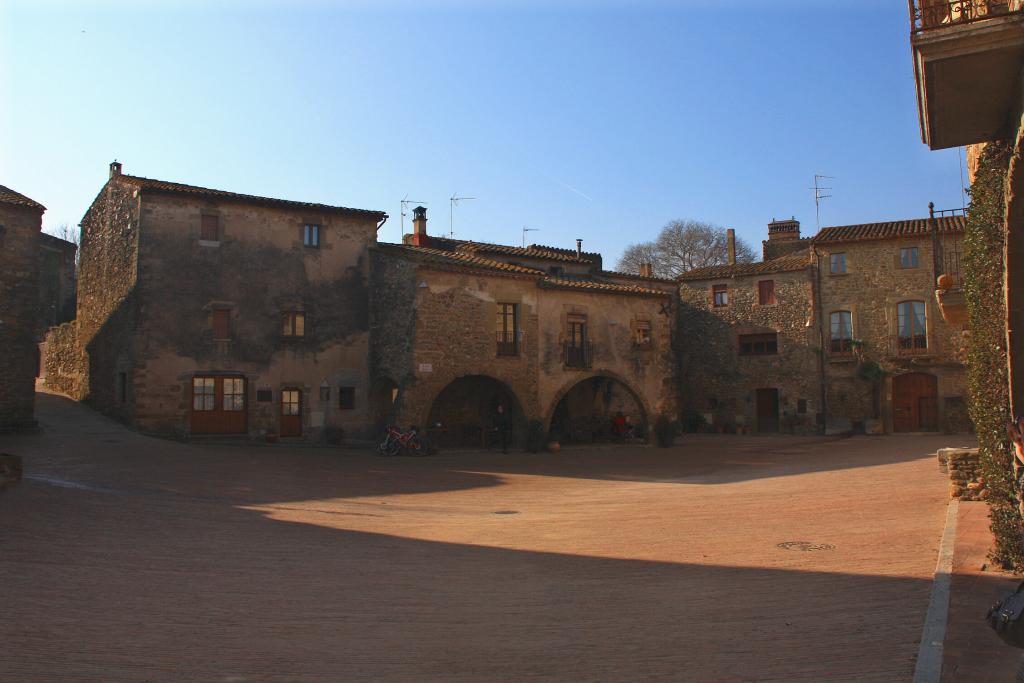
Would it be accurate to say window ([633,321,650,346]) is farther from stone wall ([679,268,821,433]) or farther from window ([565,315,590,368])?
stone wall ([679,268,821,433])

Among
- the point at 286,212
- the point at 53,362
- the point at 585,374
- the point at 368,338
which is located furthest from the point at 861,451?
the point at 53,362

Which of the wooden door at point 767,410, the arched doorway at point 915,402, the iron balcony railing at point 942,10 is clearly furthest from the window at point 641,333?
the iron balcony railing at point 942,10

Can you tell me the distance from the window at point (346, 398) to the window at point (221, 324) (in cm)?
416

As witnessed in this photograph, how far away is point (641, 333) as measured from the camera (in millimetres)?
29781

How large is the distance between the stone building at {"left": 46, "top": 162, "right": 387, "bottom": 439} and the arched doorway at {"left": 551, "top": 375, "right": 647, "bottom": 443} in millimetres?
8401

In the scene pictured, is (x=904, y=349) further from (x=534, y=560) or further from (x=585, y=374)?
(x=534, y=560)

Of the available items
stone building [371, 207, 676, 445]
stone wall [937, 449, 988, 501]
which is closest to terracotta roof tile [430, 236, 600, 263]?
stone building [371, 207, 676, 445]

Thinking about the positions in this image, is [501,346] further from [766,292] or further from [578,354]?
[766,292]

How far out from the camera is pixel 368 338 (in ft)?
90.8

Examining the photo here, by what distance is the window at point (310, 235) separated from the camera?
2698 cm

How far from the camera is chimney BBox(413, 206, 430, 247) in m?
34.4

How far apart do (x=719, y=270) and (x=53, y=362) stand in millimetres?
31142

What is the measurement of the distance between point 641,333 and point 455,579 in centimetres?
2270

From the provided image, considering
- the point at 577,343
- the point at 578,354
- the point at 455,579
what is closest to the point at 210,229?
the point at 577,343
